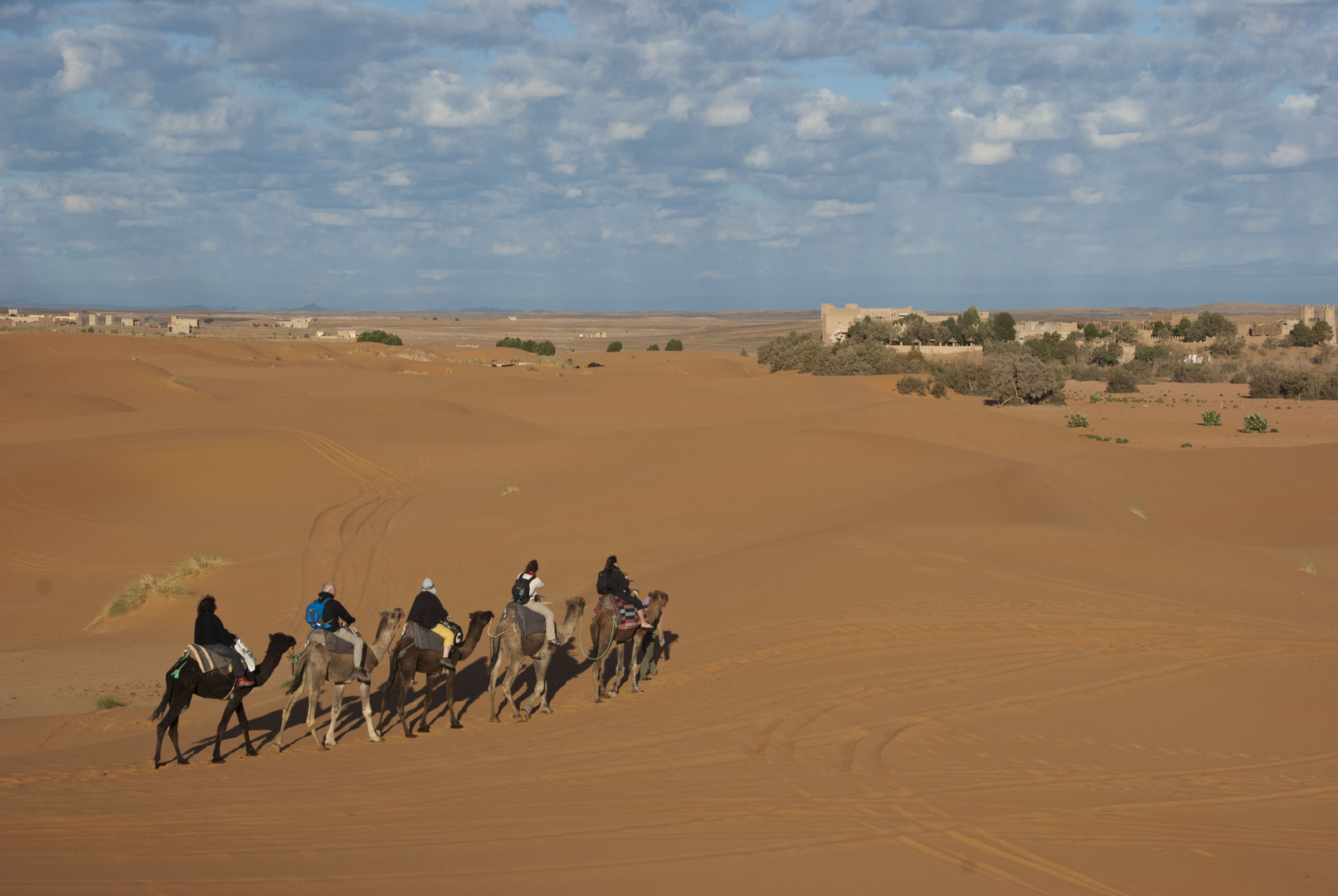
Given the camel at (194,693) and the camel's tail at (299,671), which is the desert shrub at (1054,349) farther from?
the camel at (194,693)

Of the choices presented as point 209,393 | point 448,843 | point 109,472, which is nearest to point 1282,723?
point 448,843

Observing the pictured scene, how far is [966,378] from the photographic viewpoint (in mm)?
51000

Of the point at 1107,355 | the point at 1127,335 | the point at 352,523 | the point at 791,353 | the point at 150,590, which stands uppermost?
the point at 1127,335

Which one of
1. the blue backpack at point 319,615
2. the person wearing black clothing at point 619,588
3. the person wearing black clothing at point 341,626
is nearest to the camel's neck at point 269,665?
the blue backpack at point 319,615

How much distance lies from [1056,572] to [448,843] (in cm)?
1057

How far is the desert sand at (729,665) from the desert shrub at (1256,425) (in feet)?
9.68

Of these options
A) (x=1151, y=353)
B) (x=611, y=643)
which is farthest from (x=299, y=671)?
(x=1151, y=353)

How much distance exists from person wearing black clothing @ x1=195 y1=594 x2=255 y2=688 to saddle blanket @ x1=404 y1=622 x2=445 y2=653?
154 centimetres

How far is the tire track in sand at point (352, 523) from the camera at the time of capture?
17.3 metres

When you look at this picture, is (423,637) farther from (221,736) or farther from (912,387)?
(912,387)

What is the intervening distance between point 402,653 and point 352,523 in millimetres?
11903

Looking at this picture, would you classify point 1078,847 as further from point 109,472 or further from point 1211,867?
point 109,472

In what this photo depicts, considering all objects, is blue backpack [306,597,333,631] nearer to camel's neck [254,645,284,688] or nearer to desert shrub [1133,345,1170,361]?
camel's neck [254,645,284,688]

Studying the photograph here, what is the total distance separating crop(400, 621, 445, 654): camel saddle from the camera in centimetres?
1012
